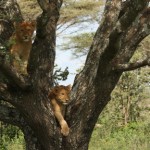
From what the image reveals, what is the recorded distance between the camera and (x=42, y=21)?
5121mm

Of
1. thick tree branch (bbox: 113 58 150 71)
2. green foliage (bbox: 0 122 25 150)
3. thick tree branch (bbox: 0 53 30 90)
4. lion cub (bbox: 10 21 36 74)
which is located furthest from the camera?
green foliage (bbox: 0 122 25 150)

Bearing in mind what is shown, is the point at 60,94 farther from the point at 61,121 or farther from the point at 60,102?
the point at 61,121

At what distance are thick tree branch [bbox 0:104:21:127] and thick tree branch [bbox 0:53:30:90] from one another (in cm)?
60

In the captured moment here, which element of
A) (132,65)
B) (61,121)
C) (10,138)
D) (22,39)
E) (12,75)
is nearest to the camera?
(12,75)

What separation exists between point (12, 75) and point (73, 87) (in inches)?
39.9

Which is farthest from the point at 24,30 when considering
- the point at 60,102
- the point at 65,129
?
the point at 65,129

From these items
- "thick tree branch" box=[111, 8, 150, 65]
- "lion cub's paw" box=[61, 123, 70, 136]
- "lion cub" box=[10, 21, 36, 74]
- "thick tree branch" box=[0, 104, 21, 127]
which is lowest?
"lion cub's paw" box=[61, 123, 70, 136]

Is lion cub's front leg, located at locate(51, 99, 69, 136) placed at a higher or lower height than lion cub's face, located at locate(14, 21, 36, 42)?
lower

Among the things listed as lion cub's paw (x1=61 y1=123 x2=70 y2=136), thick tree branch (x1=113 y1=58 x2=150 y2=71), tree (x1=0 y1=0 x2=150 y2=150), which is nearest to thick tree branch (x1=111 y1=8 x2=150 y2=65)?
tree (x1=0 y1=0 x2=150 y2=150)

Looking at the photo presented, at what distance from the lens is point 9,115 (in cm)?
579

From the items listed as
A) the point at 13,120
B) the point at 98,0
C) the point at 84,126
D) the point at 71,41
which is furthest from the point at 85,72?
the point at 71,41

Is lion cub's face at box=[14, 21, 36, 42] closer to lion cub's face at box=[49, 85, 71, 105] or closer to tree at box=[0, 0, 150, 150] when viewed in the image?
tree at box=[0, 0, 150, 150]

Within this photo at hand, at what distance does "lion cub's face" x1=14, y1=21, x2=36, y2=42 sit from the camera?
5.98 meters

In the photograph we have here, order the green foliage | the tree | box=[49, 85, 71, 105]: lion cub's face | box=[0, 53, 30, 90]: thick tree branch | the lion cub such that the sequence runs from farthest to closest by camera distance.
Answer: the green foliage, the lion cub, box=[49, 85, 71, 105]: lion cub's face, the tree, box=[0, 53, 30, 90]: thick tree branch
